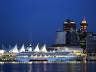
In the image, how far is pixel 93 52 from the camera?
15300cm

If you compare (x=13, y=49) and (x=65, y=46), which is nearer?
(x=13, y=49)

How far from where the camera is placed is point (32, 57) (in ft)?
417

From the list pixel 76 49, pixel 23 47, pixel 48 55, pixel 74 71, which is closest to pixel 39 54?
pixel 48 55

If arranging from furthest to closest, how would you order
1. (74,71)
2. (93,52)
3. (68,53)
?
(93,52) < (68,53) < (74,71)

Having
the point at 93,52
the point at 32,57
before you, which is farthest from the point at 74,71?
the point at 93,52

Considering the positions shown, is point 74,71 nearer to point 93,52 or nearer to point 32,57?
point 32,57

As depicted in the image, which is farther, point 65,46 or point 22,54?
point 65,46

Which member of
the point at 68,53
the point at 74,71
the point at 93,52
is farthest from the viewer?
the point at 93,52

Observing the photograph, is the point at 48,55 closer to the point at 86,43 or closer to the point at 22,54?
the point at 22,54

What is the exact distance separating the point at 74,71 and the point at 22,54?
6715 centimetres

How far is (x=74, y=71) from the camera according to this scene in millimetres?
63656

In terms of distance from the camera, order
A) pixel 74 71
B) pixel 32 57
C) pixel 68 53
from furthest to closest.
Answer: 1. pixel 68 53
2. pixel 32 57
3. pixel 74 71

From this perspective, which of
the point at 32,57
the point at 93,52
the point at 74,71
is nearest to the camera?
the point at 74,71

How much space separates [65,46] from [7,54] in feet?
109
